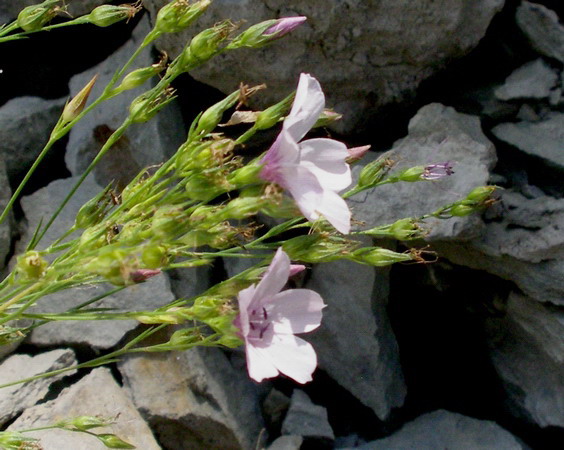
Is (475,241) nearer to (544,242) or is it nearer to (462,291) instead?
(544,242)

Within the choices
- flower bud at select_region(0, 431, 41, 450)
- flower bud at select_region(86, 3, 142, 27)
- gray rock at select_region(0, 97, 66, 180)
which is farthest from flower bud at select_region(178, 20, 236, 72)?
gray rock at select_region(0, 97, 66, 180)

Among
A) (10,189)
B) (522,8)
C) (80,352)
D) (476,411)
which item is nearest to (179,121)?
(10,189)

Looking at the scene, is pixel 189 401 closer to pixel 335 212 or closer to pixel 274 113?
pixel 274 113

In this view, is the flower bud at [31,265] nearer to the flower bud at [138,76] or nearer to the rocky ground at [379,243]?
the flower bud at [138,76]

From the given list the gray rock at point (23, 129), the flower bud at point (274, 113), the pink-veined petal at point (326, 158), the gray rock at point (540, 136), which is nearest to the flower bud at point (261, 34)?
the flower bud at point (274, 113)

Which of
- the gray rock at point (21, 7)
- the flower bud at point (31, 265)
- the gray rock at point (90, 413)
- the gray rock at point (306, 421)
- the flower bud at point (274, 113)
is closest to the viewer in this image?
the flower bud at point (31, 265)

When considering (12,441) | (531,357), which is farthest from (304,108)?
(531,357)

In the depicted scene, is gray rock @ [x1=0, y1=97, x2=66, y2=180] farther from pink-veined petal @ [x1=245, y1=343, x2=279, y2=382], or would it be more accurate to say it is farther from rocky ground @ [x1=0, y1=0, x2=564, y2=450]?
pink-veined petal @ [x1=245, y1=343, x2=279, y2=382]
